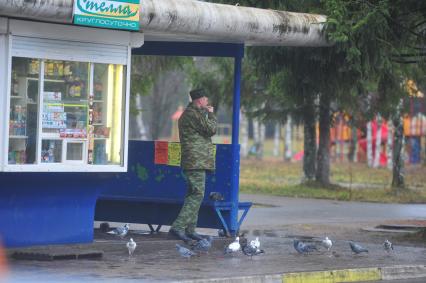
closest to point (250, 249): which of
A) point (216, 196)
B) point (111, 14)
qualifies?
point (216, 196)

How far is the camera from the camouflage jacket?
14.3 m

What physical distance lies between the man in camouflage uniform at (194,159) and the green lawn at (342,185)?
45.4ft

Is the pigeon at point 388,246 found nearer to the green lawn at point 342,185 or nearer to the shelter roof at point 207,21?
the shelter roof at point 207,21

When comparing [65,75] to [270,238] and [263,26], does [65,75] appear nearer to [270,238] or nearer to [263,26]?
[263,26]

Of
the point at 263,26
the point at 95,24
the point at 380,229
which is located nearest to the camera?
the point at 95,24

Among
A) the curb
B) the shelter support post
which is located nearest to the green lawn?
the shelter support post

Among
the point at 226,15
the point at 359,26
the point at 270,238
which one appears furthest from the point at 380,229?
the point at 226,15

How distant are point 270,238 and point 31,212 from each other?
16.1 feet

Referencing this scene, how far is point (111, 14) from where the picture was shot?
12.6 m

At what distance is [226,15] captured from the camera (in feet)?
45.7

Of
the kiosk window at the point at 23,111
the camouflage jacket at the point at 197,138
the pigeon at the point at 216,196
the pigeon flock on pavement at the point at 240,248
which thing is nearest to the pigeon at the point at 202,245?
the pigeon flock on pavement at the point at 240,248

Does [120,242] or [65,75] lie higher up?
[65,75]

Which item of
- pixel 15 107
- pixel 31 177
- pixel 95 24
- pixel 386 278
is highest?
pixel 95 24

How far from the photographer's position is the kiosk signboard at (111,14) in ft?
39.9
